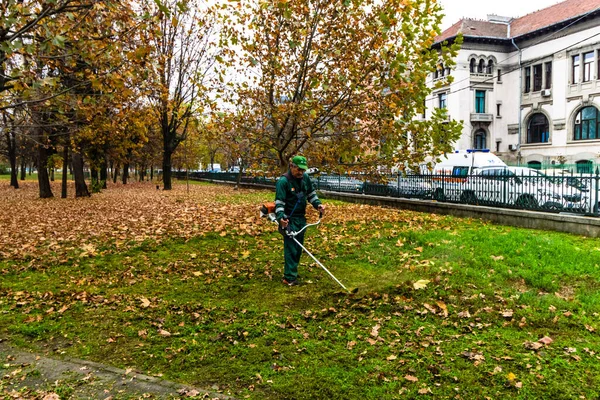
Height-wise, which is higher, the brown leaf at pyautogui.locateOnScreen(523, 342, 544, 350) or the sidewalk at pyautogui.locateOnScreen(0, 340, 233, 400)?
the brown leaf at pyautogui.locateOnScreen(523, 342, 544, 350)

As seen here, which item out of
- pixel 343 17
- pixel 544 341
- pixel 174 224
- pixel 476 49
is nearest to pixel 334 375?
pixel 544 341

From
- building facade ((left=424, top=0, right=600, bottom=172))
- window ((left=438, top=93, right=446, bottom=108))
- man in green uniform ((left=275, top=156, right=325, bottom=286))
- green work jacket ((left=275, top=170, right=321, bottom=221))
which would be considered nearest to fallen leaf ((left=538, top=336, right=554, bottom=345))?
man in green uniform ((left=275, top=156, right=325, bottom=286))

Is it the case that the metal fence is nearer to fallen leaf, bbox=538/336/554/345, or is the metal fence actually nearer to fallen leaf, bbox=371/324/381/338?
fallen leaf, bbox=538/336/554/345

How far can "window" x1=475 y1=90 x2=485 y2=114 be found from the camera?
1842 inches

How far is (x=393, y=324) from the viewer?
5641 millimetres

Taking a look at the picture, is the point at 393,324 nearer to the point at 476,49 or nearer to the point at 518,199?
the point at 518,199

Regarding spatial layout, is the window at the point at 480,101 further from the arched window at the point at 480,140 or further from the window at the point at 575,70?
the window at the point at 575,70

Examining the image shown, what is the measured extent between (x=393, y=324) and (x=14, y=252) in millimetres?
7766

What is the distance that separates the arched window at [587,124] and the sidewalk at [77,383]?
43.2 metres

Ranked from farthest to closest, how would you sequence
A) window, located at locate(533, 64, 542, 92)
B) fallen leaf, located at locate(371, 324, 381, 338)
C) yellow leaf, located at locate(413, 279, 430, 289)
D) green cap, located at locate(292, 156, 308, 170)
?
1. window, located at locate(533, 64, 542, 92)
2. yellow leaf, located at locate(413, 279, 430, 289)
3. green cap, located at locate(292, 156, 308, 170)
4. fallen leaf, located at locate(371, 324, 381, 338)

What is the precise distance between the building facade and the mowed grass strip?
3331 cm

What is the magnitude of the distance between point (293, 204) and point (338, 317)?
6.21ft

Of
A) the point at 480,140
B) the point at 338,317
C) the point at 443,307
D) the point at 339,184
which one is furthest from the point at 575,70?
the point at 338,317

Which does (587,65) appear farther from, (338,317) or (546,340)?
(338,317)
